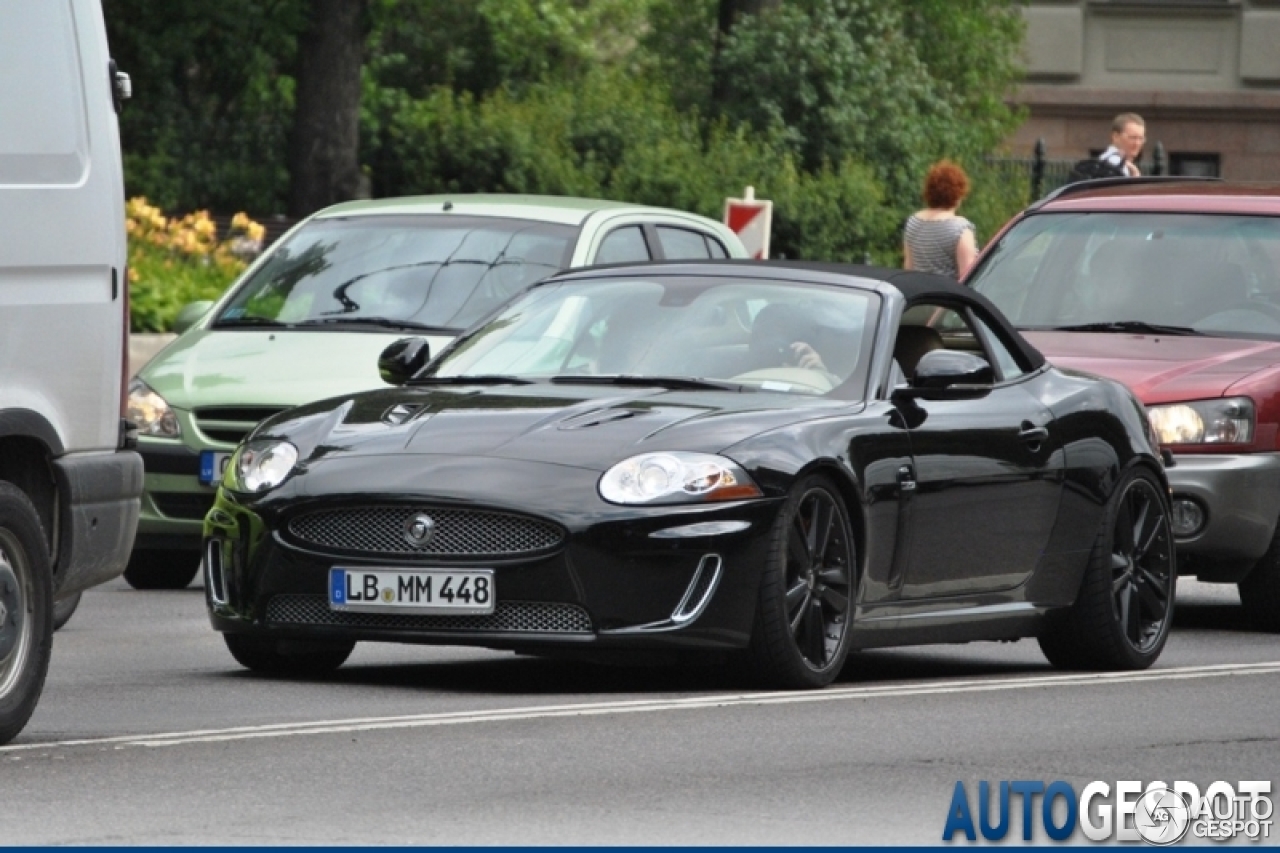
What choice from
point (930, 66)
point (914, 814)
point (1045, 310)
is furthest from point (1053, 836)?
point (930, 66)

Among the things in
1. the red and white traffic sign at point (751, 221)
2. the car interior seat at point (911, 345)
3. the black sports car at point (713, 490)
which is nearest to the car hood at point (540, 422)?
the black sports car at point (713, 490)

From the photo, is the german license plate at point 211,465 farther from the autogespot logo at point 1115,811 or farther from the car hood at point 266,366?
the autogespot logo at point 1115,811

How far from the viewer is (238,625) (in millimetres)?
9586

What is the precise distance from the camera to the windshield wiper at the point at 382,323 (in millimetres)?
14406

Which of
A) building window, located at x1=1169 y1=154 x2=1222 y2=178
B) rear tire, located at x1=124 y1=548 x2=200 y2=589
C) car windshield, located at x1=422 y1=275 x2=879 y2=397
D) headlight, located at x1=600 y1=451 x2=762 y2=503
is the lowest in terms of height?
rear tire, located at x1=124 y1=548 x2=200 y2=589

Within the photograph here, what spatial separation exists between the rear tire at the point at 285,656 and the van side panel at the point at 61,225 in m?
1.11

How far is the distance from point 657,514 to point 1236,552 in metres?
4.46

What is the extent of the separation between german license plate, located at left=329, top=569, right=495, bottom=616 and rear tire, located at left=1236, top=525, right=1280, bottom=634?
4950 millimetres

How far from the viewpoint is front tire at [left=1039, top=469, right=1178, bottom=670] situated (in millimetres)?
11016

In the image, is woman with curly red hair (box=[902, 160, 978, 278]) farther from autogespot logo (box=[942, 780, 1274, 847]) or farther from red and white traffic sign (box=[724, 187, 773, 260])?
autogespot logo (box=[942, 780, 1274, 847])

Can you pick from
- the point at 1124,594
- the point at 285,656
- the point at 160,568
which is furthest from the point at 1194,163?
the point at 285,656

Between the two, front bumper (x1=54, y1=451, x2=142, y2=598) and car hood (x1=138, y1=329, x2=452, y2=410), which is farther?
car hood (x1=138, y1=329, x2=452, y2=410)

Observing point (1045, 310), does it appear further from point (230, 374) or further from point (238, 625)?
point (238, 625)

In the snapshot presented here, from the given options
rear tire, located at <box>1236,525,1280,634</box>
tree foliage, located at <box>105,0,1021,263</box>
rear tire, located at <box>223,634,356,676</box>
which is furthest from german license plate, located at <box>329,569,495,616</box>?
tree foliage, located at <box>105,0,1021,263</box>
